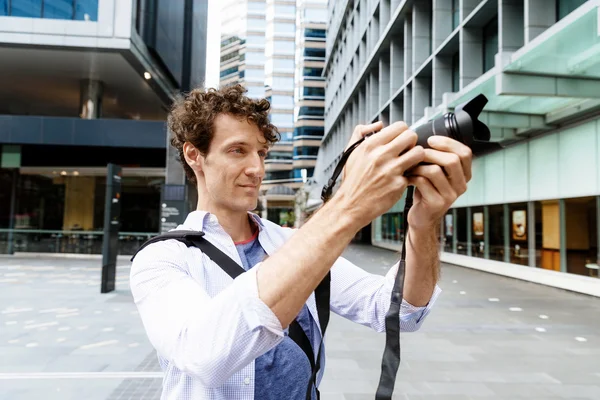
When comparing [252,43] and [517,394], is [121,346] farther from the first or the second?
[252,43]

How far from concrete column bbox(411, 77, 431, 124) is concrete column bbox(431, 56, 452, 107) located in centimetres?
207

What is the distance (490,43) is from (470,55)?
0.78 meters

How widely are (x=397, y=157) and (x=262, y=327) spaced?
1.35 feet

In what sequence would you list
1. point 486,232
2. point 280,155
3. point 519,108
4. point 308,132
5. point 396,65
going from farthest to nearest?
point 280,155
point 308,132
point 396,65
point 486,232
point 519,108

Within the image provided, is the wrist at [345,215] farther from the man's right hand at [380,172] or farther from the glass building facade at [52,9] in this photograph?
the glass building facade at [52,9]

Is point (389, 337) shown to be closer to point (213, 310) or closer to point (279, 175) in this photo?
point (213, 310)

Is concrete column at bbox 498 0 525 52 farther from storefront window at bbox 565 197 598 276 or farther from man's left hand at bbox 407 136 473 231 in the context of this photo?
man's left hand at bbox 407 136 473 231

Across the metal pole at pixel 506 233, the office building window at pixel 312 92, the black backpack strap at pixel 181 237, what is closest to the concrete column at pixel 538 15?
the metal pole at pixel 506 233

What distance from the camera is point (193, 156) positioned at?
159cm

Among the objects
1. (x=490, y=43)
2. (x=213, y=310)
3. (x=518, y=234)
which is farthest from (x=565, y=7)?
(x=213, y=310)

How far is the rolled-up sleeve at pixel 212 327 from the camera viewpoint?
2.80 feet

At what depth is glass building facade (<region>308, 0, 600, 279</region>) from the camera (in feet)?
32.0

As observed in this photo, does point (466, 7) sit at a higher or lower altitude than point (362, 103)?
lower

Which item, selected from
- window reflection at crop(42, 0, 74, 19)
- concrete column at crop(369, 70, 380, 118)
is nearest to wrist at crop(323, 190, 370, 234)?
window reflection at crop(42, 0, 74, 19)
